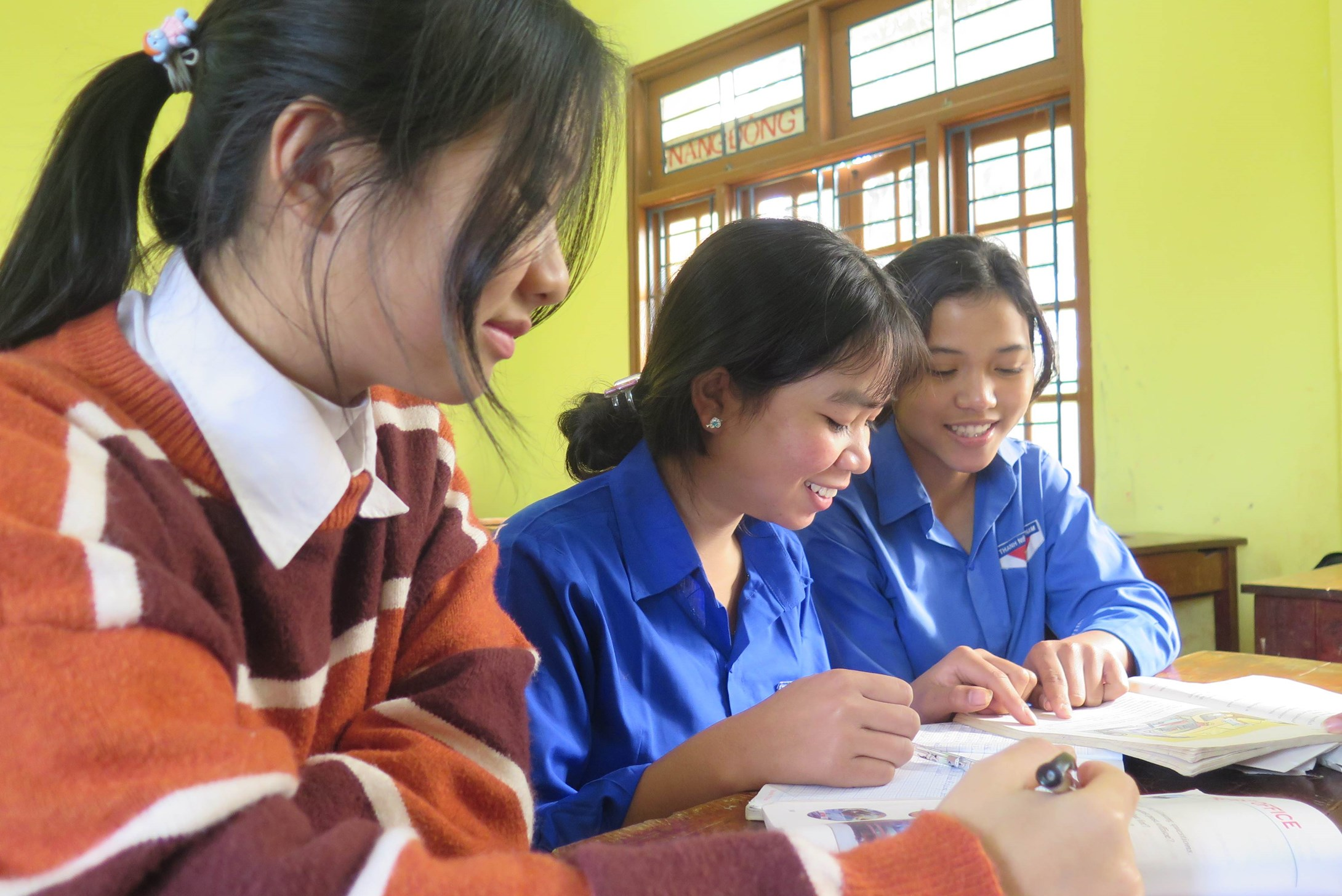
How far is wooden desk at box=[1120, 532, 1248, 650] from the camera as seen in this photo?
9.68 feet

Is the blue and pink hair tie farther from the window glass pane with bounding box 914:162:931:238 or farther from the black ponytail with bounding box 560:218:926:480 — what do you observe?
the window glass pane with bounding box 914:162:931:238

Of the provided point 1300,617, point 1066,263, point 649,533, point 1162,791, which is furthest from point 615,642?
point 1066,263

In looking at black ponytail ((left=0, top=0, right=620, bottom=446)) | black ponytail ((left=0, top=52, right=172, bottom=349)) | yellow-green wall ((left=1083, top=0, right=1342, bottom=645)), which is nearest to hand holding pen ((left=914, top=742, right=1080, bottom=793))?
black ponytail ((left=0, top=0, right=620, bottom=446))

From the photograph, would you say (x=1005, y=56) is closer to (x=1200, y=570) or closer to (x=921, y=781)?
(x=1200, y=570)

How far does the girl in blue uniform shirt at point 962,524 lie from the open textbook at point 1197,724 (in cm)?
31

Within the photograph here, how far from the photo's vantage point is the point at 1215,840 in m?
0.72

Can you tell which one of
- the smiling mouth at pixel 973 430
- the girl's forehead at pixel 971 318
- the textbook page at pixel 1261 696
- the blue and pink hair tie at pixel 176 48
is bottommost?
the textbook page at pixel 1261 696

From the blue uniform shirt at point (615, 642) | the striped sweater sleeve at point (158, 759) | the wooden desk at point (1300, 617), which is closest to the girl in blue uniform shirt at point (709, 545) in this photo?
the blue uniform shirt at point (615, 642)

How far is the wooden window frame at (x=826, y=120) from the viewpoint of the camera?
365 cm

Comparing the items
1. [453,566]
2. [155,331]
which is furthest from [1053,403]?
[155,331]

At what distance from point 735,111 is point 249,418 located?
4.77 m

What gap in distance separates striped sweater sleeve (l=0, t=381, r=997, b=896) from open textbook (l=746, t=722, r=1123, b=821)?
30cm

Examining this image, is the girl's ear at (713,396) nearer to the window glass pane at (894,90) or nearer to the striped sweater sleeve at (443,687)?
the striped sweater sleeve at (443,687)

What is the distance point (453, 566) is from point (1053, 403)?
11.2ft
